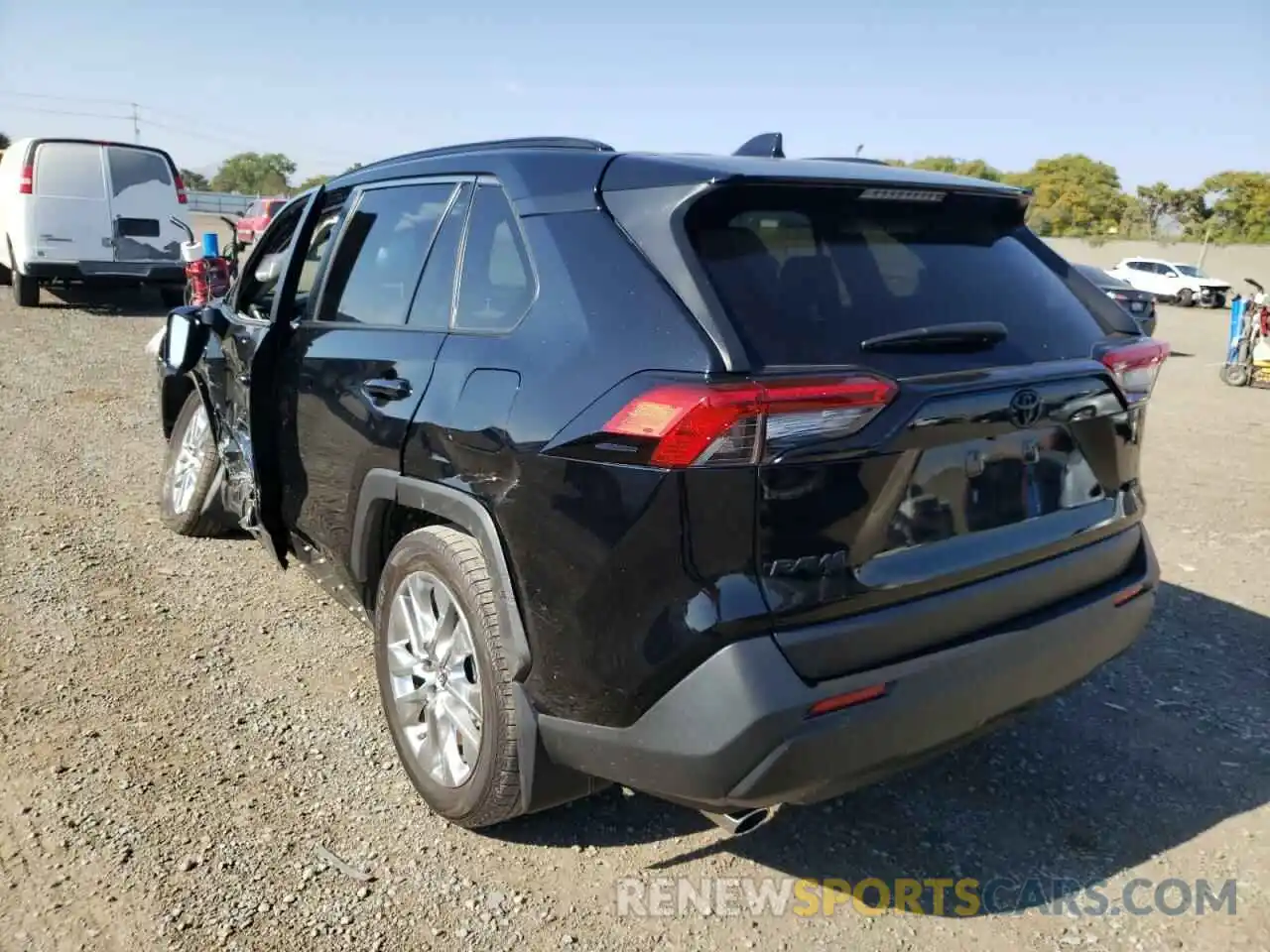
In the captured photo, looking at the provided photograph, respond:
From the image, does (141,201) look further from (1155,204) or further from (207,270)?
(1155,204)

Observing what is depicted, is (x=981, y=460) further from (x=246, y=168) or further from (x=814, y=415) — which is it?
(x=246, y=168)

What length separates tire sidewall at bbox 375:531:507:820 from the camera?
8.13ft

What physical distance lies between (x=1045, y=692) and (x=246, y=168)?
9634 centimetres

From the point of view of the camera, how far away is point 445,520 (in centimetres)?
278

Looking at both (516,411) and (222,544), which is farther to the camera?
(222,544)

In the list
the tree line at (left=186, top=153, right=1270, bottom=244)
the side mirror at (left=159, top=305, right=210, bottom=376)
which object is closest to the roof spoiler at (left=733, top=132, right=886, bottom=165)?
the side mirror at (left=159, top=305, right=210, bottom=376)

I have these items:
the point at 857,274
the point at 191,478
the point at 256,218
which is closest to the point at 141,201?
the point at 191,478

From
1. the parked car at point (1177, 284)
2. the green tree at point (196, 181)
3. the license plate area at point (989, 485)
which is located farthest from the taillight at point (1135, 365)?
the green tree at point (196, 181)

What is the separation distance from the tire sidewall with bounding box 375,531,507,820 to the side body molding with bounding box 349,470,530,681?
0.08 m

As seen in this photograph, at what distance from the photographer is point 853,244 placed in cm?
240

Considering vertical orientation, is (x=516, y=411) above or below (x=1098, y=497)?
above

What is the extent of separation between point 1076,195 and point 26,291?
61.2 meters

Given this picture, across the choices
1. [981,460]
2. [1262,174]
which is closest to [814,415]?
[981,460]

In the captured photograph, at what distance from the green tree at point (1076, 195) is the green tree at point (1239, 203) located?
4537 mm
